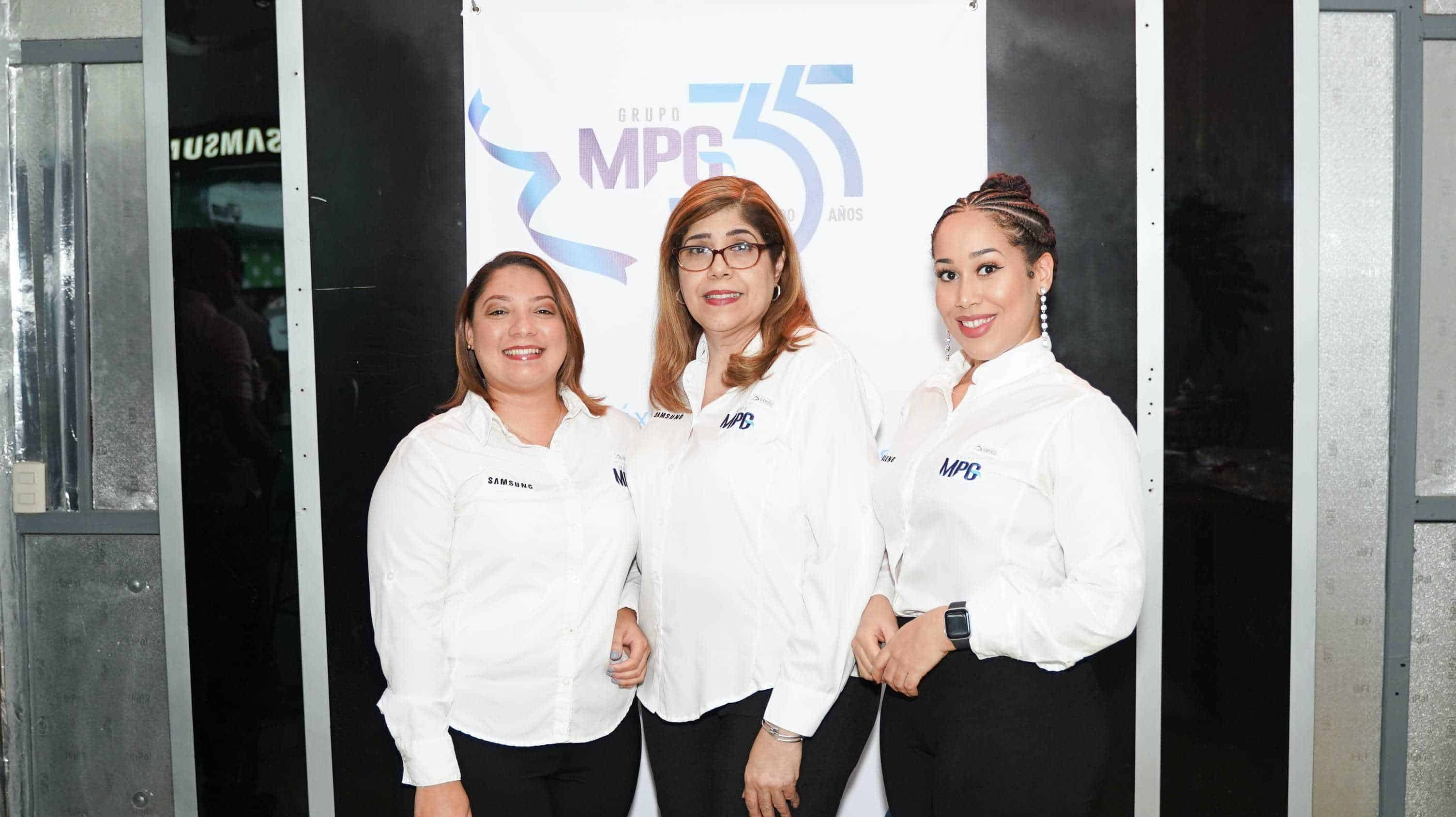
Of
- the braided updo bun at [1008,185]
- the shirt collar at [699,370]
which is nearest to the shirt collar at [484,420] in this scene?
the shirt collar at [699,370]

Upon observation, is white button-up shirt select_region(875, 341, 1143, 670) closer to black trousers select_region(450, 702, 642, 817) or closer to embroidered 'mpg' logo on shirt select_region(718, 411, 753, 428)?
embroidered 'mpg' logo on shirt select_region(718, 411, 753, 428)

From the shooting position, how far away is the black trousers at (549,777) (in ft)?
5.92

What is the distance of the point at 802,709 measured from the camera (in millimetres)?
1666

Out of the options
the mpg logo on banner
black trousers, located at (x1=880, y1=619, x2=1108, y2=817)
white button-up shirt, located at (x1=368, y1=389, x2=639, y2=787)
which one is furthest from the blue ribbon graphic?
black trousers, located at (x1=880, y1=619, x2=1108, y2=817)

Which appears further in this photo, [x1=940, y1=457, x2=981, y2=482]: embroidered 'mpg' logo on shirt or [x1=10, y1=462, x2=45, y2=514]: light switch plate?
[x1=10, y1=462, x2=45, y2=514]: light switch plate

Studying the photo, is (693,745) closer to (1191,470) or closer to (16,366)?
(1191,470)

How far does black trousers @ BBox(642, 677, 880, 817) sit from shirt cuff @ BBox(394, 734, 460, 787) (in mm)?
370

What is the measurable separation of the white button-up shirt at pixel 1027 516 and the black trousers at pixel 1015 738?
0.16ft

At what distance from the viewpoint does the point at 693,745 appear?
1805mm

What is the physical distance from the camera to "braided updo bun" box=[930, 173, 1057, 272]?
1.68 m

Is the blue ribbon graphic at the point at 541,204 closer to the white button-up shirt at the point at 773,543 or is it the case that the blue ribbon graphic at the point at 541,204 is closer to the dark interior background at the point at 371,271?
the dark interior background at the point at 371,271

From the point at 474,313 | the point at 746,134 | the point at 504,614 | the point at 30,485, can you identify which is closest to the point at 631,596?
the point at 504,614

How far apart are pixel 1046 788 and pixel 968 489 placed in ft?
1.62

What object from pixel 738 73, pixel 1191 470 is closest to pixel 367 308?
pixel 738 73
